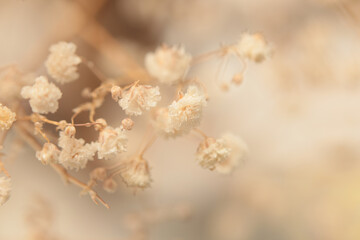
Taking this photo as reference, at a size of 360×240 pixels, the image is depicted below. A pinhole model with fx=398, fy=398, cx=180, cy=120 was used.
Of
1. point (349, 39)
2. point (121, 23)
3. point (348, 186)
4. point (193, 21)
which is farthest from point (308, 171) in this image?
point (121, 23)

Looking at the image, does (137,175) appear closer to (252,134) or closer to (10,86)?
(10,86)

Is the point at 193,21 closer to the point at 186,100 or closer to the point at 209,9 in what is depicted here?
the point at 209,9

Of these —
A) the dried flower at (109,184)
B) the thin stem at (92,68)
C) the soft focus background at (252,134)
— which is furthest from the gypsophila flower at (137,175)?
the soft focus background at (252,134)

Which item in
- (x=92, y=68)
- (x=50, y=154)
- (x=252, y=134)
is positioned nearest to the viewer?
(x=50, y=154)

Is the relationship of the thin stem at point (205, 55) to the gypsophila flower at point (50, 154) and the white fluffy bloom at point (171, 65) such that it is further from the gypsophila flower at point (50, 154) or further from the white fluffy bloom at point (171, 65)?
the gypsophila flower at point (50, 154)

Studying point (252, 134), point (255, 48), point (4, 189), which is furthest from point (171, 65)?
point (252, 134)
